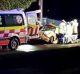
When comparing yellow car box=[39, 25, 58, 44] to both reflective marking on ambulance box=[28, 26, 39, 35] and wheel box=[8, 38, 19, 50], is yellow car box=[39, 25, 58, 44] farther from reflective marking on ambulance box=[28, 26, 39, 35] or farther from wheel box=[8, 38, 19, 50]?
wheel box=[8, 38, 19, 50]

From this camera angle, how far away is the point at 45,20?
1158 inches

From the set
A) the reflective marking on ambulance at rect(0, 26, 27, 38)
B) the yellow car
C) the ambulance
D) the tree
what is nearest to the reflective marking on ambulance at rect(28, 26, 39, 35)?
the ambulance

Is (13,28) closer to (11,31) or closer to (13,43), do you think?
(11,31)

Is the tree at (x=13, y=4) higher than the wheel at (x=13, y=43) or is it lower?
higher

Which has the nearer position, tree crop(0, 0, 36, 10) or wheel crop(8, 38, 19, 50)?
wheel crop(8, 38, 19, 50)

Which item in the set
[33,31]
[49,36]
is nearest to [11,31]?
[33,31]

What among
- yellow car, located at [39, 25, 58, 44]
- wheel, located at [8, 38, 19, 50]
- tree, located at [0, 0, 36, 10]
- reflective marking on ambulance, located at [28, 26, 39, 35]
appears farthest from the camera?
tree, located at [0, 0, 36, 10]

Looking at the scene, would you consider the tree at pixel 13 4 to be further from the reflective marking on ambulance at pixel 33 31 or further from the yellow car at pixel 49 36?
the reflective marking on ambulance at pixel 33 31

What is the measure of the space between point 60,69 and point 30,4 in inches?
642

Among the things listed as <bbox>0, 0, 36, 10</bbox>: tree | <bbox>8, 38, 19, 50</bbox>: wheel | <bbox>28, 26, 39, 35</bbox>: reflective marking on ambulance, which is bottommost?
<bbox>8, 38, 19, 50</bbox>: wheel

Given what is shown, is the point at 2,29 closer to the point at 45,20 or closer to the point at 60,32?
the point at 60,32

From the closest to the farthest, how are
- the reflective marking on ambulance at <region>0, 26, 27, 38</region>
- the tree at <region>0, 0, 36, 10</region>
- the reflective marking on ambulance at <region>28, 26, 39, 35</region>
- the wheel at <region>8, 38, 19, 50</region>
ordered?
the reflective marking on ambulance at <region>0, 26, 27, 38</region>
the wheel at <region>8, 38, 19, 50</region>
the reflective marking on ambulance at <region>28, 26, 39, 35</region>
the tree at <region>0, 0, 36, 10</region>

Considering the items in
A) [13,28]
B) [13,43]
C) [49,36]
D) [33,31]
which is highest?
[13,28]

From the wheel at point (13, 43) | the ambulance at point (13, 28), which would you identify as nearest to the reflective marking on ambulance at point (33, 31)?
the ambulance at point (13, 28)
